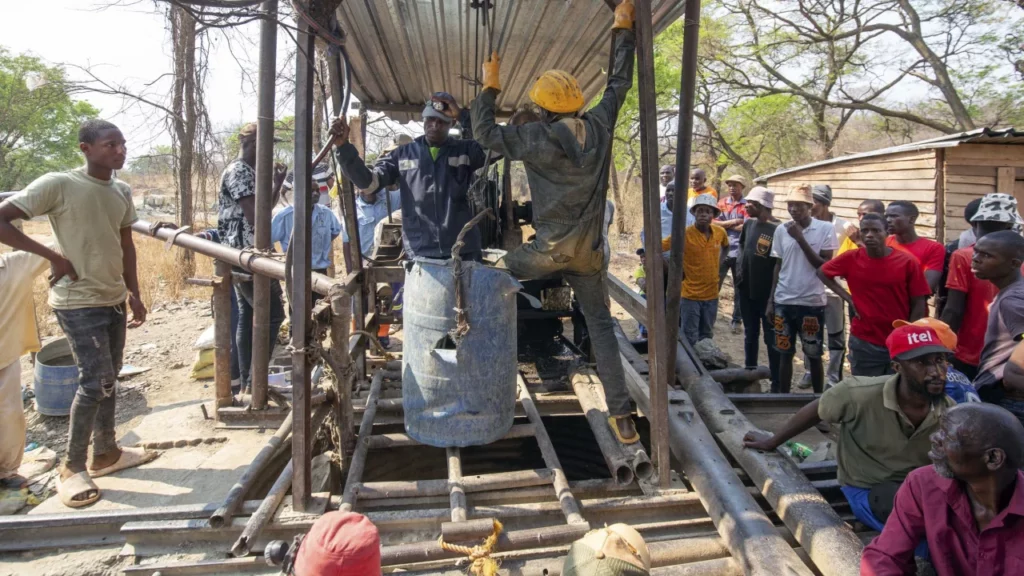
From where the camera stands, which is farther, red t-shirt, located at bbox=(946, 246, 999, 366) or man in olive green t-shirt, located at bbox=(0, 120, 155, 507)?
red t-shirt, located at bbox=(946, 246, 999, 366)

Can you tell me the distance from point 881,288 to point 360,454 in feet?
11.2

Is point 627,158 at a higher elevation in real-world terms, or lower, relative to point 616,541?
higher

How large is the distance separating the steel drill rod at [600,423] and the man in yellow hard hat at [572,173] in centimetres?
8

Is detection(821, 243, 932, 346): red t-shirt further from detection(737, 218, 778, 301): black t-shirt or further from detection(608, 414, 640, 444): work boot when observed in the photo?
detection(608, 414, 640, 444): work boot

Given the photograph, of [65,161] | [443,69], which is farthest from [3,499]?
[65,161]

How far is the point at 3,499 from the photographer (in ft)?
11.5

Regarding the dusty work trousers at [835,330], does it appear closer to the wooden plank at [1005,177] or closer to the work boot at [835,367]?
the work boot at [835,367]

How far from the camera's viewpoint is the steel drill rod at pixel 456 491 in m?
2.49

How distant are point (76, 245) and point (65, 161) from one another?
29.9 metres

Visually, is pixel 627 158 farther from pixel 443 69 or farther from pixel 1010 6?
pixel 443 69

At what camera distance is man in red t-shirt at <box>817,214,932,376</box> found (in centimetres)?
379

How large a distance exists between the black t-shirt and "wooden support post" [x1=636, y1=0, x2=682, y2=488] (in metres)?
3.11

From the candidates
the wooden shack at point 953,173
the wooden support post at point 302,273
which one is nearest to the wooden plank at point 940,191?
the wooden shack at point 953,173

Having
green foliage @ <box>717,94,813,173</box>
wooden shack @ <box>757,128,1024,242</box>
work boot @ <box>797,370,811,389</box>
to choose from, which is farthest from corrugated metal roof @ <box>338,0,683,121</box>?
green foliage @ <box>717,94,813,173</box>
